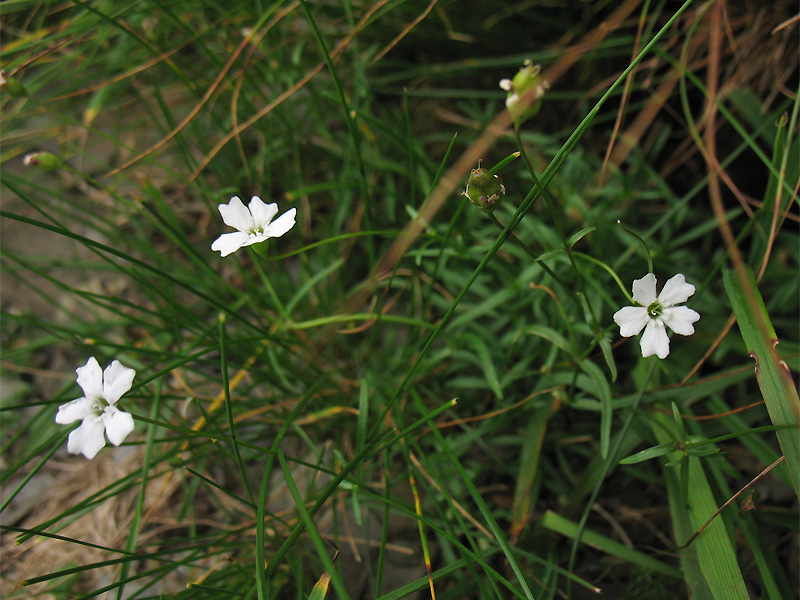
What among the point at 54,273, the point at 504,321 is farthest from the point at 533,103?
the point at 54,273

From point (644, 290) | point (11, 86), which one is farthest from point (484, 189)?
point (11, 86)

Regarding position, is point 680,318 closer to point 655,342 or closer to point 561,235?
Result: point 655,342

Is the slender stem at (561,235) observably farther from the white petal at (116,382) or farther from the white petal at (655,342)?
the white petal at (116,382)

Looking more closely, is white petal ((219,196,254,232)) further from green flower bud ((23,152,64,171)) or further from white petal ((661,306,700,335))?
white petal ((661,306,700,335))

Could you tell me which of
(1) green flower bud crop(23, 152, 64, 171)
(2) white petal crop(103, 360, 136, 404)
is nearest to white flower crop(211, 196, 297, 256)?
(2) white petal crop(103, 360, 136, 404)

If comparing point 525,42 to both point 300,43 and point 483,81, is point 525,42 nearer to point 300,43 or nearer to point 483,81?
point 483,81

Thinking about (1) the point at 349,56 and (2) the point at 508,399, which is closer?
(2) the point at 508,399
